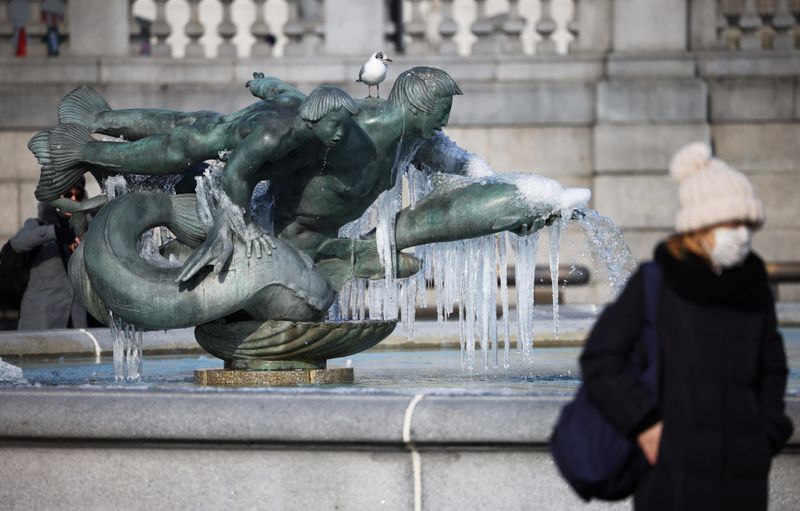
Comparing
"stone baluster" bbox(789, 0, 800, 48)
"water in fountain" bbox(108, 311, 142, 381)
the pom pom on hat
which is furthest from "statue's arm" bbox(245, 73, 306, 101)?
"stone baluster" bbox(789, 0, 800, 48)

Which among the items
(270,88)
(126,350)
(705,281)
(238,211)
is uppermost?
(270,88)

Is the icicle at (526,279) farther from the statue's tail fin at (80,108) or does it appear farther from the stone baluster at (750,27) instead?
the stone baluster at (750,27)

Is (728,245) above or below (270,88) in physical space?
below

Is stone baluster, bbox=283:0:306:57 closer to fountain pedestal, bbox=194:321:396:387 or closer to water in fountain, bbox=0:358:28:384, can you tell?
water in fountain, bbox=0:358:28:384

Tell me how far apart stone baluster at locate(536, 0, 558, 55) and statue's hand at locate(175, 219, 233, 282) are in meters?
9.91

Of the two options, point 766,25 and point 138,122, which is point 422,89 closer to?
point 138,122

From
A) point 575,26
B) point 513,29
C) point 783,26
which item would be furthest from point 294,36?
point 783,26

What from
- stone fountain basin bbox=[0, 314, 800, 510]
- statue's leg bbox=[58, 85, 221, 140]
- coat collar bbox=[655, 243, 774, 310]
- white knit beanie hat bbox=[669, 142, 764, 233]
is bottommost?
stone fountain basin bbox=[0, 314, 800, 510]

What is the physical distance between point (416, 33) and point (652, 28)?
248 centimetres

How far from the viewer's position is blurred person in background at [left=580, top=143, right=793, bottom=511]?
3336mm

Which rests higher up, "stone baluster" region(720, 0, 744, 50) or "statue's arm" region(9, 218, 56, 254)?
"stone baluster" region(720, 0, 744, 50)

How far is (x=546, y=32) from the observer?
15.9m

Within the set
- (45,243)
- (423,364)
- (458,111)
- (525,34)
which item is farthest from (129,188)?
(525,34)

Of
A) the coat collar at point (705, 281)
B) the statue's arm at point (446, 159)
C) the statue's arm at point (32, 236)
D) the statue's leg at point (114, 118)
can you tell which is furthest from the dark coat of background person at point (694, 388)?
the statue's arm at point (32, 236)
